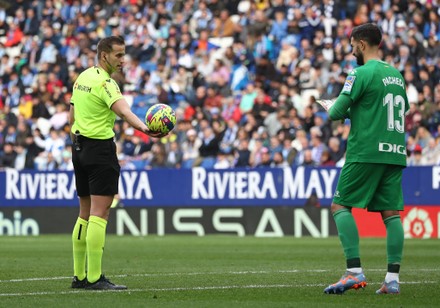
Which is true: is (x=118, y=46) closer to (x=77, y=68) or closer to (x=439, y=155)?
(x=439, y=155)

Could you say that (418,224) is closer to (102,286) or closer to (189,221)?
(189,221)

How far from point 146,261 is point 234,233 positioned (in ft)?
30.8

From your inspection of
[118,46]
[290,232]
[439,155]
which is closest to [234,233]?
[290,232]

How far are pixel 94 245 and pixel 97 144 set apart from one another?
0.94 m

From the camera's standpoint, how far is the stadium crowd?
24.8 m

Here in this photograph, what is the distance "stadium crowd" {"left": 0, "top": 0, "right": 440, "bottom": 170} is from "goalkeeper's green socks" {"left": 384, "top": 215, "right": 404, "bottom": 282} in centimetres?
1340

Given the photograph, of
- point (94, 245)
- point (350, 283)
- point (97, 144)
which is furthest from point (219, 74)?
point (350, 283)

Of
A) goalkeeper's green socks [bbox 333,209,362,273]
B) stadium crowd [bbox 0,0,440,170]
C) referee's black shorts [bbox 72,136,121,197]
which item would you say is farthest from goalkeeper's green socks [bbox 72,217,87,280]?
stadium crowd [bbox 0,0,440,170]

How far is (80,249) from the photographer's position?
35.2 feet

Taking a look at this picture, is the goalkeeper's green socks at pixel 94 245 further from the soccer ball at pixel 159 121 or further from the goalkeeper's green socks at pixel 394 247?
the goalkeeper's green socks at pixel 394 247

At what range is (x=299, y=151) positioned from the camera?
2461 centimetres

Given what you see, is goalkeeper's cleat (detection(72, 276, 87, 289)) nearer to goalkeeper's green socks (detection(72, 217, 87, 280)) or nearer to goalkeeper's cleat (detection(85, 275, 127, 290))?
goalkeeper's green socks (detection(72, 217, 87, 280))

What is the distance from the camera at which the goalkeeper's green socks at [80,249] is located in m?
10.7

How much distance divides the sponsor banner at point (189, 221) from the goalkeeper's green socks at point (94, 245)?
1356 cm
